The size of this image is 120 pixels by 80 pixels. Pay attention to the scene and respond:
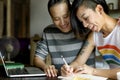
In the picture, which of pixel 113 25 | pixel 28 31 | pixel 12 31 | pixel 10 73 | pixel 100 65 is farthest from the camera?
pixel 28 31

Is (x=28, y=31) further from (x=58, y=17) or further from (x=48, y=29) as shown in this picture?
(x=58, y=17)

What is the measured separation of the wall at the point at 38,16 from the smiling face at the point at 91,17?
2567 mm

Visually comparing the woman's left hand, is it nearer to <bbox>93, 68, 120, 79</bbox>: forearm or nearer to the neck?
<bbox>93, 68, 120, 79</bbox>: forearm

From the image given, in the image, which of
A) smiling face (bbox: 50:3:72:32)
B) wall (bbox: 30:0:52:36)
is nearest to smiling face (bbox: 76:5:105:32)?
smiling face (bbox: 50:3:72:32)

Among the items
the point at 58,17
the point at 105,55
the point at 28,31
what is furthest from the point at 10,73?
the point at 28,31

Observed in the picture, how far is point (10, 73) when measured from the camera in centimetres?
144

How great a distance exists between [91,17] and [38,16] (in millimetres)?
2782

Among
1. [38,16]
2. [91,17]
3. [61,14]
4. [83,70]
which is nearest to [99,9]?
[91,17]

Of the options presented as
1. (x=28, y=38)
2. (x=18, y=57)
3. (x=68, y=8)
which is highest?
(x=68, y=8)

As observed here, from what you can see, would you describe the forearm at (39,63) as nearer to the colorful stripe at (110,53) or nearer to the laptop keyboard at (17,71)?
the laptop keyboard at (17,71)

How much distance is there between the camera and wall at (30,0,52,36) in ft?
13.4

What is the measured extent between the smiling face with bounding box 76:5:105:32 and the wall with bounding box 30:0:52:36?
2.57 m

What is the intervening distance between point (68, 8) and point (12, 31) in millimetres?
2489

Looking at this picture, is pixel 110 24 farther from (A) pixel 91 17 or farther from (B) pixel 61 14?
(B) pixel 61 14
